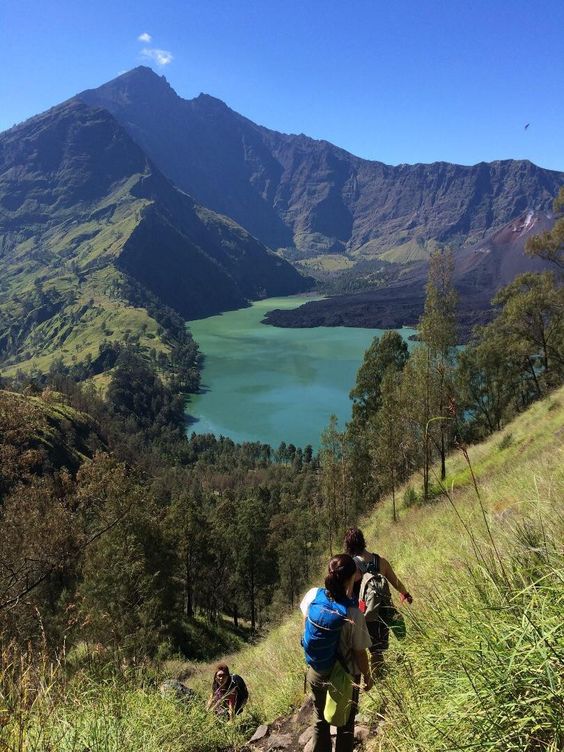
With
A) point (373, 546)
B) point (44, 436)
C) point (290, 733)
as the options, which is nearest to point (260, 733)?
point (290, 733)

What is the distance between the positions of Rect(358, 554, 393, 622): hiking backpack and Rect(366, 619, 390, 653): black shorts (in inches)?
3.5

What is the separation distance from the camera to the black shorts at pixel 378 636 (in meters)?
4.75

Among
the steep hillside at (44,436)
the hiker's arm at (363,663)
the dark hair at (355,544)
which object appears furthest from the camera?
the steep hillside at (44,436)

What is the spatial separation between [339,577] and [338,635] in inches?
17.4

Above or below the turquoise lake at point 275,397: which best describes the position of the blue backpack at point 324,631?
above

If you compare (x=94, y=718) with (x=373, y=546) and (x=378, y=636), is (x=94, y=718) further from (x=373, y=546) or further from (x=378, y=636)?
(x=373, y=546)

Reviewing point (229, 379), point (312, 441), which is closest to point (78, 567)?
point (312, 441)

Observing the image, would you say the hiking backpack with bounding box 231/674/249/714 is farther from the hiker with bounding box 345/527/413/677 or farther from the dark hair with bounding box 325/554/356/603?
the dark hair with bounding box 325/554/356/603

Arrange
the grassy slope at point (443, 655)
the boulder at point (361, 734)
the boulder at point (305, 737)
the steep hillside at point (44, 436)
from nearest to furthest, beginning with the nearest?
the grassy slope at point (443, 655)
the boulder at point (361, 734)
the boulder at point (305, 737)
the steep hillside at point (44, 436)

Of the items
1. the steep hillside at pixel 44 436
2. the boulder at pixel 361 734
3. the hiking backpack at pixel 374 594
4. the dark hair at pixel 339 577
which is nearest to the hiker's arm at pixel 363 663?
the dark hair at pixel 339 577

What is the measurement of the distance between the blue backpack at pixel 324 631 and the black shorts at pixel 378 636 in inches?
31.4

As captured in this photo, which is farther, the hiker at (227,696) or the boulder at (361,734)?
the hiker at (227,696)

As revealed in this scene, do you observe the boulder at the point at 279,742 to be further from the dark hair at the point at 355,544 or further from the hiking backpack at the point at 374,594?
the dark hair at the point at 355,544

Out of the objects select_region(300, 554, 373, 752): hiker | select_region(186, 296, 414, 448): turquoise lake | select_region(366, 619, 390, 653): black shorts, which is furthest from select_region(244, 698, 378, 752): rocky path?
select_region(186, 296, 414, 448): turquoise lake
